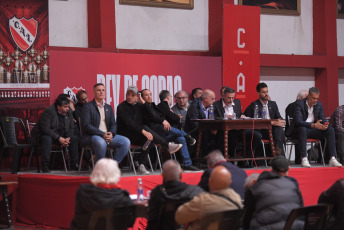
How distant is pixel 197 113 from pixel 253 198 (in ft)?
12.1

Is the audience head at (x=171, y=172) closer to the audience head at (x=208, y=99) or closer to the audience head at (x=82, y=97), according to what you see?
the audience head at (x=208, y=99)

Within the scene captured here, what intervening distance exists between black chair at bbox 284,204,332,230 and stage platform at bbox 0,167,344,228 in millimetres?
2677

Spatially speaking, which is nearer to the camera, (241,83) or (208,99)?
(208,99)

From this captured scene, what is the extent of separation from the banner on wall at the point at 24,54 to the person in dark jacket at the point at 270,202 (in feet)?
15.7

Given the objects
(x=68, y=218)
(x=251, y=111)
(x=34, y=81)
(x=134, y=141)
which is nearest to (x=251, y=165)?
(x=251, y=111)

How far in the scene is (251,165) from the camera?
7.65 meters

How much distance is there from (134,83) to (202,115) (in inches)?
67.8

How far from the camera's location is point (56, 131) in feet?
24.2

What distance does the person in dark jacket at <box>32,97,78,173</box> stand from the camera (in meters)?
7.16

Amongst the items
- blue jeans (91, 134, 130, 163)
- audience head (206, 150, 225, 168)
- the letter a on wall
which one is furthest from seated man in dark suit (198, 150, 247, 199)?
the letter a on wall

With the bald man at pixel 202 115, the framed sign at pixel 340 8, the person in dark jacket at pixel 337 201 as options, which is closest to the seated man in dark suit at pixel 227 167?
the person in dark jacket at pixel 337 201

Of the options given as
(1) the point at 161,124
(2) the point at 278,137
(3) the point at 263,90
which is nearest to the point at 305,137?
(2) the point at 278,137

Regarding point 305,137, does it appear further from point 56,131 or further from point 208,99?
point 56,131

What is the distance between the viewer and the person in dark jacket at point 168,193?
4082 millimetres
